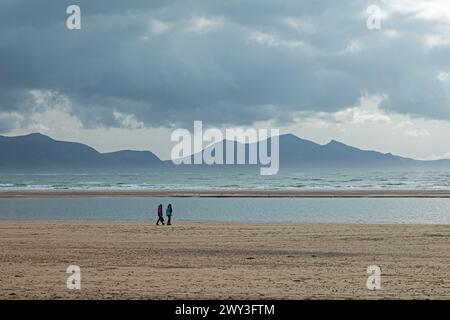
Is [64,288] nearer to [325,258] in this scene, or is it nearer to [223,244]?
[325,258]

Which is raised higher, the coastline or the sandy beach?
the sandy beach

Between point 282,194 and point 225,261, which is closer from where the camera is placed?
point 225,261

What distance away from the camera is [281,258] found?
19.4 metres

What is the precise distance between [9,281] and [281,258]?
26.0 ft

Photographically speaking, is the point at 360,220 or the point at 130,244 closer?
the point at 130,244

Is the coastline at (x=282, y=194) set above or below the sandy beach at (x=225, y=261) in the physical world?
below

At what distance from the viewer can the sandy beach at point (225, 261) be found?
13766 millimetres

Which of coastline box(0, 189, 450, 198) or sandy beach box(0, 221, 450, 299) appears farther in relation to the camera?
coastline box(0, 189, 450, 198)

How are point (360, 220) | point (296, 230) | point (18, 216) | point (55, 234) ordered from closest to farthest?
point (55, 234) < point (296, 230) < point (360, 220) < point (18, 216)

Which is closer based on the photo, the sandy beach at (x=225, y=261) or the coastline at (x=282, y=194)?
the sandy beach at (x=225, y=261)

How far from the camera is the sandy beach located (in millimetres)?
13766

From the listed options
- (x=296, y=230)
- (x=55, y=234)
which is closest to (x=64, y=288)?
(x=55, y=234)

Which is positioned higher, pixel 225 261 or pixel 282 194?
pixel 225 261

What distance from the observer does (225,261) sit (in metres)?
18.7
